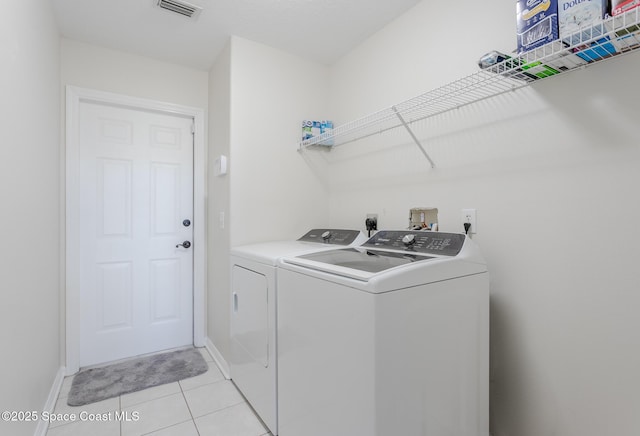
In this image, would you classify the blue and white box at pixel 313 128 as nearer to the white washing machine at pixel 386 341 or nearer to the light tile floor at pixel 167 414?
the white washing machine at pixel 386 341

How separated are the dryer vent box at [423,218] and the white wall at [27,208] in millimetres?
1850

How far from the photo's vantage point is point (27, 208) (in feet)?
4.69

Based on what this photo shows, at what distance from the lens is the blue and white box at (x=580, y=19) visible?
3.06ft

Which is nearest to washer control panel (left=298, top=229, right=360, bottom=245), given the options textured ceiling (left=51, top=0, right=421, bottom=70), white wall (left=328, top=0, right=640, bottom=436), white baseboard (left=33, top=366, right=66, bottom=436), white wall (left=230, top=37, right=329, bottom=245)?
white wall (left=230, top=37, right=329, bottom=245)

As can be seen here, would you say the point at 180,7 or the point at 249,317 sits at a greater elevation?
the point at 180,7

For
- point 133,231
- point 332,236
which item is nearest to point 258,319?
point 332,236

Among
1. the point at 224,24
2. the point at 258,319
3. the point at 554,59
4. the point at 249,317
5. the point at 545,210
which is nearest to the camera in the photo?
the point at 554,59

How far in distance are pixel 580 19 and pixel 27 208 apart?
2302mm

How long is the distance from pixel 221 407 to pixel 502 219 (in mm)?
1927

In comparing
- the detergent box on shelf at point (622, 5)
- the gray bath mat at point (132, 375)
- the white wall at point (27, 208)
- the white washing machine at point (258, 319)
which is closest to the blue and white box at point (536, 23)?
the detergent box on shelf at point (622, 5)

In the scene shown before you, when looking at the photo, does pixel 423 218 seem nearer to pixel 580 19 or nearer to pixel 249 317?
pixel 580 19

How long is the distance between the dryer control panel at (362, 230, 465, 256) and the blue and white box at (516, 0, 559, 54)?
782 millimetres

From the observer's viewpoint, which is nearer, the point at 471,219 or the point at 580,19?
the point at 580,19

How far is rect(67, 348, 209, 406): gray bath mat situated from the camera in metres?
2.02
